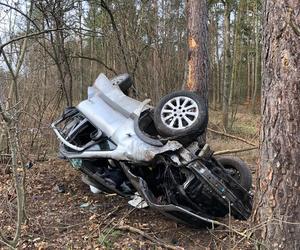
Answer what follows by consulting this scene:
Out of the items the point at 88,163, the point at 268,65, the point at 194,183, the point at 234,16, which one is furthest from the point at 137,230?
the point at 234,16

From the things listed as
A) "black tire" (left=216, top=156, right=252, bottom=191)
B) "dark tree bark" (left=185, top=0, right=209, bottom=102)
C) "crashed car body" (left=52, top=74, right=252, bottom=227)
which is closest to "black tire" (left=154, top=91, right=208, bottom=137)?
"crashed car body" (left=52, top=74, right=252, bottom=227)

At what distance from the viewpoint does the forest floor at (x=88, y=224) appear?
193 inches

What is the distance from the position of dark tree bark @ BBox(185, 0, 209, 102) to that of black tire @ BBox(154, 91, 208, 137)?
2039 mm

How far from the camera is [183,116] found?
520 cm

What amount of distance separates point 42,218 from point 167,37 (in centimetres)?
733

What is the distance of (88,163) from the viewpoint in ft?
19.7

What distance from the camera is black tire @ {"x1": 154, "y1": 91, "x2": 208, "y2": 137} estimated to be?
200 inches

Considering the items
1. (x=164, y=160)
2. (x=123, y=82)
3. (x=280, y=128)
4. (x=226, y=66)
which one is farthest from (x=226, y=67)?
(x=280, y=128)

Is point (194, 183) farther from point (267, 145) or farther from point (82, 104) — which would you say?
point (82, 104)

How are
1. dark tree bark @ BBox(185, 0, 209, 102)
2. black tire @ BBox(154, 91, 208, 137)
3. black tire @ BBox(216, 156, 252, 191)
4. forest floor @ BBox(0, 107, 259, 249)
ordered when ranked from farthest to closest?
1. dark tree bark @ BBox(185, 0, 209, 102)
2. black tire @ BBox(216, 156, 252, 191)
3. black tire @ BBox(154, 91, 208, 137)
4. forest floor @ BBox(0, 107, 259, 249)

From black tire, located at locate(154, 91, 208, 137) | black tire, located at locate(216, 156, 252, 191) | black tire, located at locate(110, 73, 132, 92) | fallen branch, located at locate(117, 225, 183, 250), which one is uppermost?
black tire, located at locate(110, 73, 132, 92)

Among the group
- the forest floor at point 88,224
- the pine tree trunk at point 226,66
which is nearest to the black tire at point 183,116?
the forest floor at point 88,224

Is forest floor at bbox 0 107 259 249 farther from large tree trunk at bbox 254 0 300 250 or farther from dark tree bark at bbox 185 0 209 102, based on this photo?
dark tree bark at bbox 185 0 209 102

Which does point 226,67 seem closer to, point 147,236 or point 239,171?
point 239,171
